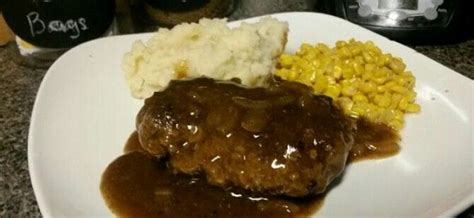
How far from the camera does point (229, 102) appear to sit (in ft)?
4.13

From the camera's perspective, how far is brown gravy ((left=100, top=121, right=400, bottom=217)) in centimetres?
121

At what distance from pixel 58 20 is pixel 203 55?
37 centimetres

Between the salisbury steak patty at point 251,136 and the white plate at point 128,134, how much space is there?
96 mm

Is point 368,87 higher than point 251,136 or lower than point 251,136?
lower

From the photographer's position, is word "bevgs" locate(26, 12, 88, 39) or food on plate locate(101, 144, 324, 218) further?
word "bevgs" locate(26, 12, 88, 39)

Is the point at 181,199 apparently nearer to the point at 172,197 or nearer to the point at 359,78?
the point at 172,197

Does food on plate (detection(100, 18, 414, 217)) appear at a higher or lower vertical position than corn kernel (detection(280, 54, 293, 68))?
higher

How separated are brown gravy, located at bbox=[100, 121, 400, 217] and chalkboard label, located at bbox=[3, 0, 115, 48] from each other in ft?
1.43

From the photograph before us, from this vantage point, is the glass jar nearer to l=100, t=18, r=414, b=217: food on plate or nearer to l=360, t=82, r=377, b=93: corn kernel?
l=100, t=18, r=414, b=217: food on plate

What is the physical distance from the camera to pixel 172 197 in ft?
4.08

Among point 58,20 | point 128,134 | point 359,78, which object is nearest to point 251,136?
point 128,134

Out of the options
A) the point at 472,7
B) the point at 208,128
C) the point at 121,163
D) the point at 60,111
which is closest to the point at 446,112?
the point at 472,7

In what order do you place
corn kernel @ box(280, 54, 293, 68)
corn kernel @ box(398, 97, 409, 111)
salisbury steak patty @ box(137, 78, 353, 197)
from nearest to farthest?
1. salisbury steak patty @ box(137, 78, 353, 197)
2. corn kernel @ box(398, 97, 409, 111)
3. corn kernel @ box(280, 54, 293, 68)

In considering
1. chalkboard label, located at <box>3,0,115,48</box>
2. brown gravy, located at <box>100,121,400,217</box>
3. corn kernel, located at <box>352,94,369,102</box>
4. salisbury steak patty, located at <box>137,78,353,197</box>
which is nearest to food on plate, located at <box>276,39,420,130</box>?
corn kernel, located at <box>352,94,369,102</box>
